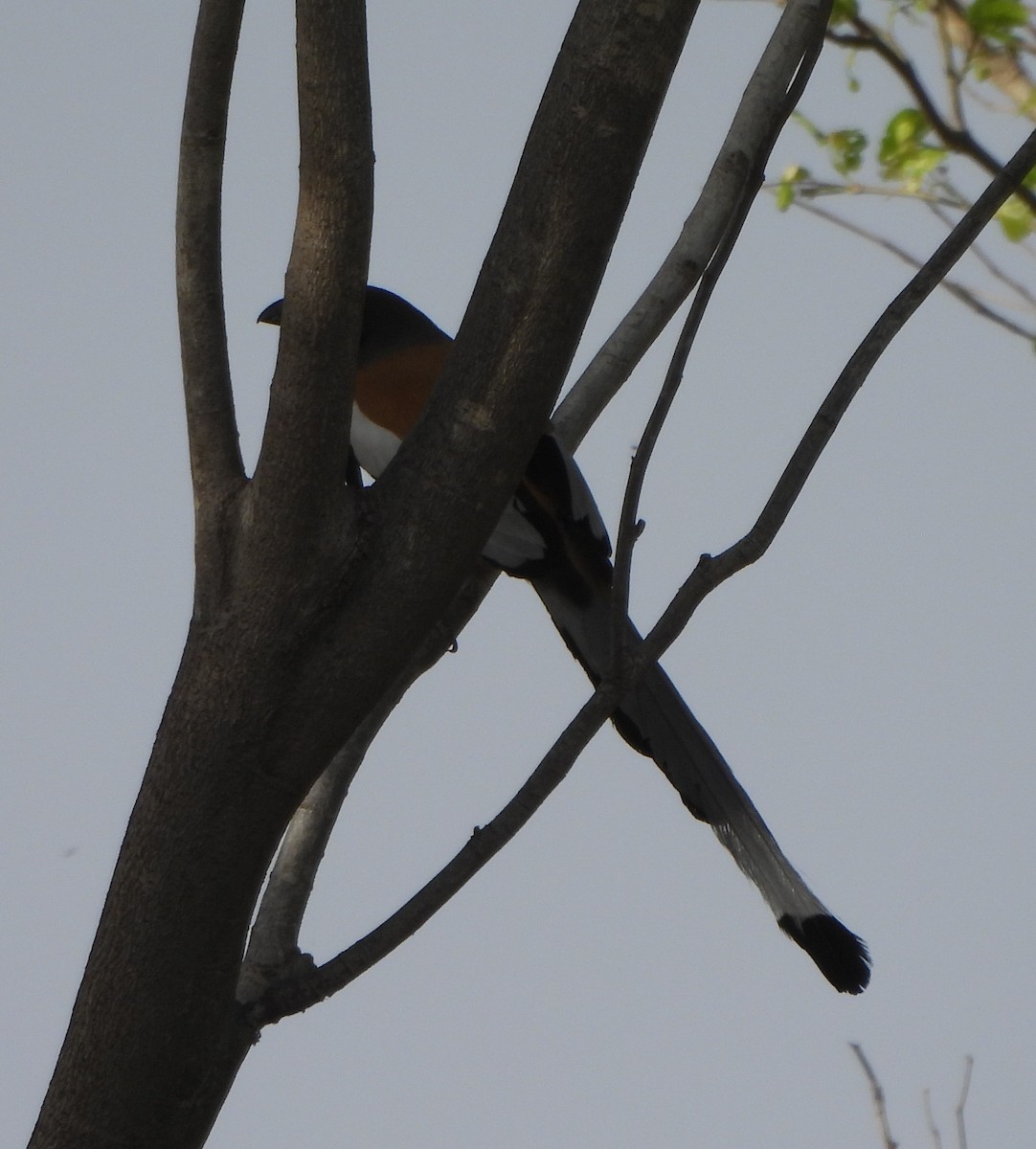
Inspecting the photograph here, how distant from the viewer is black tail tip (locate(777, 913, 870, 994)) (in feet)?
6.06

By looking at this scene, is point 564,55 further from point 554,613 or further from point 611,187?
point 554,613

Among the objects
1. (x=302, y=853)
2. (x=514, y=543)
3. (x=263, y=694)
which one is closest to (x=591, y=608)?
(x=514, y=543)

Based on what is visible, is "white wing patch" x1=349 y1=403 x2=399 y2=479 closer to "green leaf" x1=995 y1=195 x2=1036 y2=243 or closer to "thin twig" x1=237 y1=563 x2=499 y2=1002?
"thin twig" x1=237 y1=563 x2=499 y2=1002

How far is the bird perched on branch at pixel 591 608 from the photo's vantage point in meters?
1.91

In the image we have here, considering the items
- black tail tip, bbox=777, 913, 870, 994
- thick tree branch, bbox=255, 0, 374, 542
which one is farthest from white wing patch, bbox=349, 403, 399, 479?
black tail tip, bbox=777, 913, 870, 994

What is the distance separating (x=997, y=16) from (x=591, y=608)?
5.96 feet

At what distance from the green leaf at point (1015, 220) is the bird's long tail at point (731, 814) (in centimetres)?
172

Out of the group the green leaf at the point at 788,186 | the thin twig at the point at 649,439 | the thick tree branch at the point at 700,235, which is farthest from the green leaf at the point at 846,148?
the thin twig at the point at 649,439

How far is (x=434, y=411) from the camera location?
1614 millimetres

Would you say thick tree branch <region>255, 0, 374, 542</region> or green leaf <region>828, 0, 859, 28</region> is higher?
green leaf <region>828, 0, 859, 28</region>

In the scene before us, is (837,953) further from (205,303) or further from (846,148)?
(846,148)

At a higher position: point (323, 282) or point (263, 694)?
point (323, 282)

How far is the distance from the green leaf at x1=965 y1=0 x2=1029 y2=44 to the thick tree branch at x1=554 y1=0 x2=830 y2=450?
1059 mm

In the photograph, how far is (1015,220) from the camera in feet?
10.9
